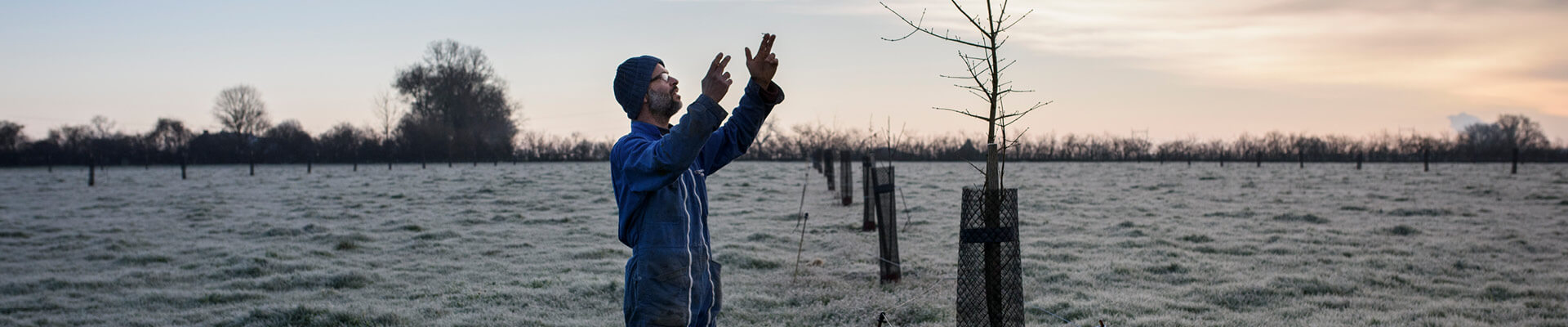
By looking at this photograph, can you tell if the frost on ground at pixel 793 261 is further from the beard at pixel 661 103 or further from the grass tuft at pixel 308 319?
the beard at pixel 661 103

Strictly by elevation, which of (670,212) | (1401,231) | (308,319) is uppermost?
(670,212)

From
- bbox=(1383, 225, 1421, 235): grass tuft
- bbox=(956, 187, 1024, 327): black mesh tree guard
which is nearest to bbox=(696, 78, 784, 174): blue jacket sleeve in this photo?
bbox=(956, 187, 1024, 327): black mesh tree guard

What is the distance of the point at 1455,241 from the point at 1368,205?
6239 mm

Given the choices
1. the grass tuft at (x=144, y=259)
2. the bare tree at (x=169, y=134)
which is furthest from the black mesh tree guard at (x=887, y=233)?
the bare tree at (x=169, y=134)

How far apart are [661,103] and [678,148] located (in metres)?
0.46

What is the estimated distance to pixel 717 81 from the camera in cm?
248

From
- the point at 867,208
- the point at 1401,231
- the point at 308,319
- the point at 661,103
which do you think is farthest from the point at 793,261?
the point at 1401,231

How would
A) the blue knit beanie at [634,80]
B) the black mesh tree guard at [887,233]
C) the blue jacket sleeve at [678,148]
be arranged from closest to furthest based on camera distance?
the blue jacket sleeve at [678,148] → the blue knit beanie at [634,80] → the black mesh tree guard at [887,233]

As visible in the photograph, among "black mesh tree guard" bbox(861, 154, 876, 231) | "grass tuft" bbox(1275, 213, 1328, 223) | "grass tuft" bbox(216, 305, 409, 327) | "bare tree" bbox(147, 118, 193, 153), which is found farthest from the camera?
"bare tree" bbox(147, 118, 193, 153)

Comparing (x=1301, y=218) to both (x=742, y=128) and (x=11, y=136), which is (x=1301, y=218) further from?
(x=11, y=136)

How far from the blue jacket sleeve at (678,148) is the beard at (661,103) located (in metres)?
0.26

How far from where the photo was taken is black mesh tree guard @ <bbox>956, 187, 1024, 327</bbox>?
351 cm

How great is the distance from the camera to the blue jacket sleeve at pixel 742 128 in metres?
2.62

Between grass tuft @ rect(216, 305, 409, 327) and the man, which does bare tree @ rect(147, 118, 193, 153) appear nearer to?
grass tuft @ rect(216, 305, 409, 327)
